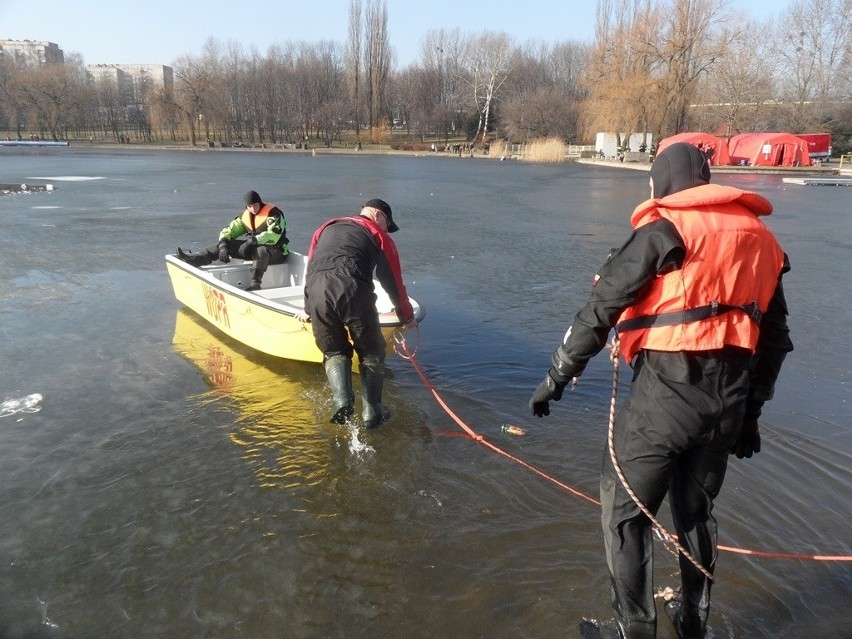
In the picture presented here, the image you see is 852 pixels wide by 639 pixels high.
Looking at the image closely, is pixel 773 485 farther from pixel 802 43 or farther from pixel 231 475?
pixel 802 43

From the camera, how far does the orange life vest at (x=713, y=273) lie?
87.8 inches

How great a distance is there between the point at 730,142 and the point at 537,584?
4595 cm

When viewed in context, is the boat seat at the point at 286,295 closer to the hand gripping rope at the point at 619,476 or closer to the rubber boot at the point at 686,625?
the hand gripping rope at the point at 619,476

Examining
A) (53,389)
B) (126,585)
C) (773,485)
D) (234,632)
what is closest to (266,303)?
(53,389)

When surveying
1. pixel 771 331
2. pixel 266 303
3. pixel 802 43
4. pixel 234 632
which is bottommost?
pixel 234 632

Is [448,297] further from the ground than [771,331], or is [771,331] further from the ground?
[771,331]

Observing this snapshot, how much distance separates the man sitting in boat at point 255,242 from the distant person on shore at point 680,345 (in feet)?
19.4

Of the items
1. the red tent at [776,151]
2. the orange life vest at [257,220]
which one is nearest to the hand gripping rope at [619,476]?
the orange life vest at [257,220]

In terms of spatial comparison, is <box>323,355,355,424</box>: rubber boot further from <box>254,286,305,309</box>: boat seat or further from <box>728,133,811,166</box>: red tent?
<box>728,133,811,166</box>: red tent

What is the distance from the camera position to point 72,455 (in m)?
4.50

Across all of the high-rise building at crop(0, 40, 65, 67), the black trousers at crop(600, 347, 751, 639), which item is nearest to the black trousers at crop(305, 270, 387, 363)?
the black trousers at crop(600, 347, 751, 639)

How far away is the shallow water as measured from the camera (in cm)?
309

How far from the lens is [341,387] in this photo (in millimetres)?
4551

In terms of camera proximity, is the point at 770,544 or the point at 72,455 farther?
the point at 72,455
